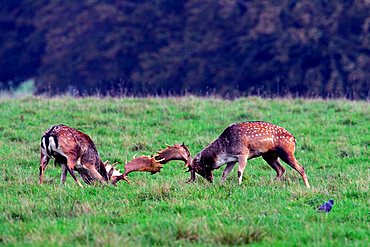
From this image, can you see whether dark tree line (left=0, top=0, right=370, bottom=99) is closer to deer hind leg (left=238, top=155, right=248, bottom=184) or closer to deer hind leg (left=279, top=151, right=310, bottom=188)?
deer hind leg (left=279, top=151, right=310, bottom=188)

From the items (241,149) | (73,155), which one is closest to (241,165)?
(241,149)

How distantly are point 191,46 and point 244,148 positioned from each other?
71.9 ft

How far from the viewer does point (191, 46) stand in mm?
32906

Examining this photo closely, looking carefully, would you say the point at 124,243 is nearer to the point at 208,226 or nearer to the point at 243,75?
the point at 208,226

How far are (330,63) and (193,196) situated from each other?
856 inches

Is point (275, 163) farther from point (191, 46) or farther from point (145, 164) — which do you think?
point (191, 46)

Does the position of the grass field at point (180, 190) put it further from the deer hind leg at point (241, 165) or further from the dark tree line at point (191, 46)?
the dark tree line at point (191, 46)

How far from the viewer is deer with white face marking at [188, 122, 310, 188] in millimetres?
11266

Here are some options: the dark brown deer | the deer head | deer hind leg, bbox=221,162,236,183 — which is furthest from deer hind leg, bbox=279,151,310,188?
the dark brown deer

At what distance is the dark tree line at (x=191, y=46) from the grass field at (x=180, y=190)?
461 inches

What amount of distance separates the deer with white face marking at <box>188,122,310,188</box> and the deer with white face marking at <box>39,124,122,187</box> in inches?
51.7

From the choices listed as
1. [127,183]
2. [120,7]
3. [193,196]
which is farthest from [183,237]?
[120,7]

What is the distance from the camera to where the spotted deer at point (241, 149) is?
37.0ft

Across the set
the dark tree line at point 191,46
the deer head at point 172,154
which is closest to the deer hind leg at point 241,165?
the deer head at point 172,154
